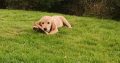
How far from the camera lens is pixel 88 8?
1948cm

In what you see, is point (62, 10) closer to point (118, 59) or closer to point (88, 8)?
point (88, 8)

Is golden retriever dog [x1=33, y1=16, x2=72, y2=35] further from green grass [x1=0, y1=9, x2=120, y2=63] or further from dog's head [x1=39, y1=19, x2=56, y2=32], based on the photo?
green grass [x1=0, y1=9, x2=120, y2=63]

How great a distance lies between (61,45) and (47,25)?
1494mm

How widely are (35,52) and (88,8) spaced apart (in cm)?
1160

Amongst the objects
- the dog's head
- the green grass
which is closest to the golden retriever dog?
the dog's head

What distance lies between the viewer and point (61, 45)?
9234mm

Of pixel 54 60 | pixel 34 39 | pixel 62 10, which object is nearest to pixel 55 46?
pixel 34 39

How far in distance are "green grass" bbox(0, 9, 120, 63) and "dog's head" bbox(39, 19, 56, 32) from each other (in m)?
0.25

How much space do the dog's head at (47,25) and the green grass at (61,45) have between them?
25cm

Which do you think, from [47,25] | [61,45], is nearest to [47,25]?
[47,25]

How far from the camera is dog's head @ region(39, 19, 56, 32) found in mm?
10500

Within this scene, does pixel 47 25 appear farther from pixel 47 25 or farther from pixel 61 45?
pixel 61 45

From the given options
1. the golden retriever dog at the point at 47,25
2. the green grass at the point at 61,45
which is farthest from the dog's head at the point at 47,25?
the green grass at the point at 61,45

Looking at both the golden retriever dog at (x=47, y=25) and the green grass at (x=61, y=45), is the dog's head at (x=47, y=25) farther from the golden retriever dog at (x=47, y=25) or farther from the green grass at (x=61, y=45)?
the green grass at (x=61, y=45)
